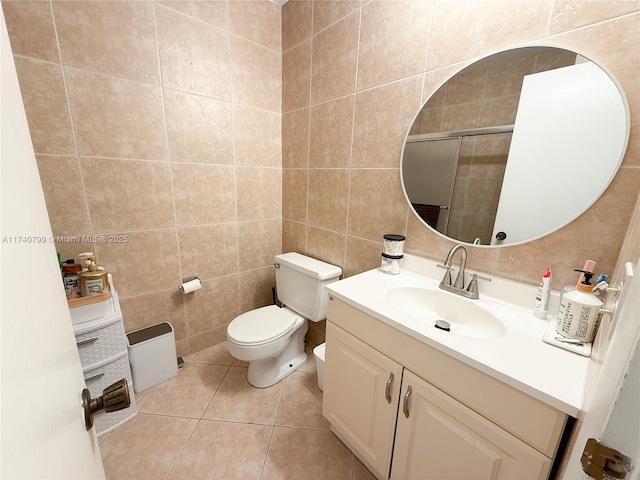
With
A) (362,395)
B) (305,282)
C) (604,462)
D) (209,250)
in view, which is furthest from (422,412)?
(209,250)

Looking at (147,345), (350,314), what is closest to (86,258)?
(147,345)

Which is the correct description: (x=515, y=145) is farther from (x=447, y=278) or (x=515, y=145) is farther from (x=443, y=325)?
(x=443, y=325)

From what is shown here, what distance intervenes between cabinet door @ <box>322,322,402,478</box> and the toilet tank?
1.39ft

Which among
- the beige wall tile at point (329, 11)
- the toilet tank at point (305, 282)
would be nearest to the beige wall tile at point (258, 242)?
the toilet tank at point (305, 282)

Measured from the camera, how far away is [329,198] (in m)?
1.66

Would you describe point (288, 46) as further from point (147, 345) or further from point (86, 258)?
point (147, 345)

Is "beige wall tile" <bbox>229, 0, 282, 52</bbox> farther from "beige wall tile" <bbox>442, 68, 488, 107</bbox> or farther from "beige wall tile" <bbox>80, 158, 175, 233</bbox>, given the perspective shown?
"beige wall tile" <bbox>442, 68, 488, 107</bbox>

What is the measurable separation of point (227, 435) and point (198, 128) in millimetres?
1700

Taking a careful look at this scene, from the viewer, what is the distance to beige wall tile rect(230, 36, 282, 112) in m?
1.65

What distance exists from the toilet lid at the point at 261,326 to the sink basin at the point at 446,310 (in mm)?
737

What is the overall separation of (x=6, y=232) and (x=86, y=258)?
1311mm

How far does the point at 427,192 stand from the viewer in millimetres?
1234

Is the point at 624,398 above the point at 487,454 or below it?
above

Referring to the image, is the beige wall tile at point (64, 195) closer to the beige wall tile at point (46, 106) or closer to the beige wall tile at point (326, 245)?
the beige wall tile at point (46, 106)
